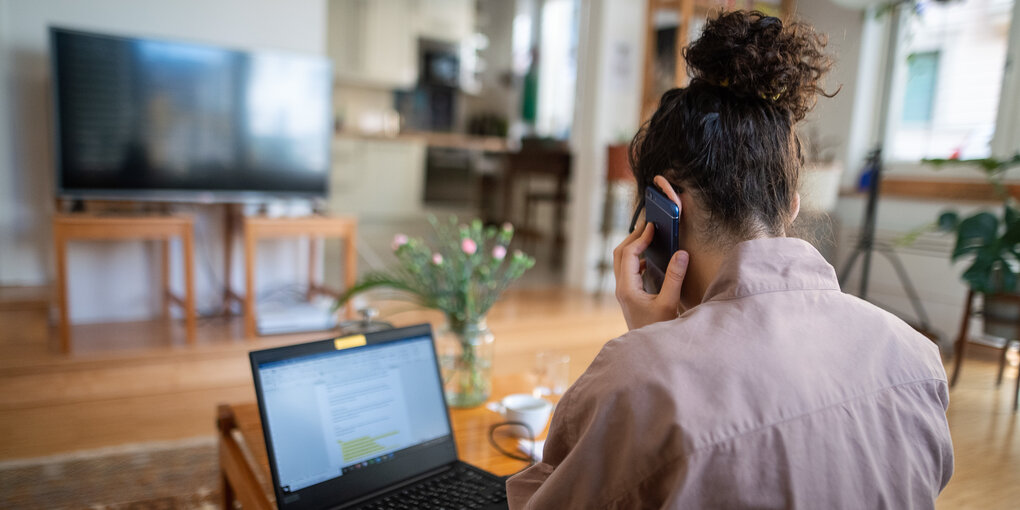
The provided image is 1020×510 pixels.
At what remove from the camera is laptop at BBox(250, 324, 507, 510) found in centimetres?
93

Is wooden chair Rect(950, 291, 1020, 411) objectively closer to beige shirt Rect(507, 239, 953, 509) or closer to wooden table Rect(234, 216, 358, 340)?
beige shirt Rect(507, 239, 953, 509)

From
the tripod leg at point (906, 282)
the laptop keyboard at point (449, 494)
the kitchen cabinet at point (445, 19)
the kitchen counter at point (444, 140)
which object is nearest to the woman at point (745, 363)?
the laptop keyboard at point (449, 494)

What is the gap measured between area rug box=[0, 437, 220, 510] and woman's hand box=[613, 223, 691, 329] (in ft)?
4.61

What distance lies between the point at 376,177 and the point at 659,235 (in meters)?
5.86

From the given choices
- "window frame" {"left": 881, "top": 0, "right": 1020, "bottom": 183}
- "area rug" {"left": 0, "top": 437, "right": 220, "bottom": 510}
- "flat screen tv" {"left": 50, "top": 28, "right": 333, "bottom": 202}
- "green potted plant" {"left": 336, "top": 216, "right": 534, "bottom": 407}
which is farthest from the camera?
"flat screen tv" {"left": 50, "top": 28, "right": 333, "bottom": 202}

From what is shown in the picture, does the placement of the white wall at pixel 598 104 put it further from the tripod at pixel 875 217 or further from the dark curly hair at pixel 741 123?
the dark curly hair at pixel 741 123

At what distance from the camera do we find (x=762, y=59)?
76cm

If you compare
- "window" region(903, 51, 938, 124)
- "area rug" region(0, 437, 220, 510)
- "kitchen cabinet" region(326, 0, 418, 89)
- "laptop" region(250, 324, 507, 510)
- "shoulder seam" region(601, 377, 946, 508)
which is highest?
"kitchen cabinet" region(326, 0, 418, 89)

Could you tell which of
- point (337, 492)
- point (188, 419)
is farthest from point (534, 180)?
point (337, 492)

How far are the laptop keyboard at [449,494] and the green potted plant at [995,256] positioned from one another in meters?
1.99

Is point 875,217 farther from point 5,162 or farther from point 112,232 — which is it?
point 5,162

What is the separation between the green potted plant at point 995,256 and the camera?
220cm

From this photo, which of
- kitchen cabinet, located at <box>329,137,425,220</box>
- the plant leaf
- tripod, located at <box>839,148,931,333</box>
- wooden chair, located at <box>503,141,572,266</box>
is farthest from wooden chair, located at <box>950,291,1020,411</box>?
kitchen cabinet, located at <box>329,137,425,220</box>

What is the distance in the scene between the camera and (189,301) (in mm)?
2678
